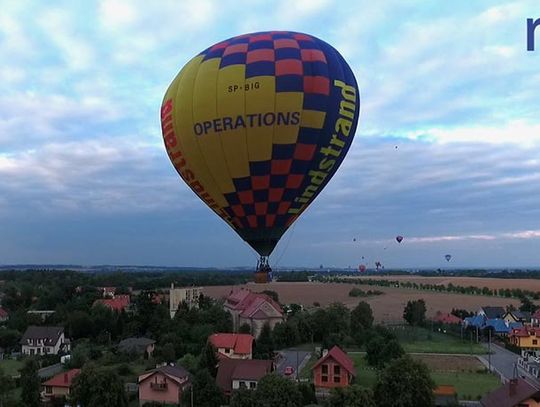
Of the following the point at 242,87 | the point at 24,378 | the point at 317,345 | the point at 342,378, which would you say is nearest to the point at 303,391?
the point at 342,378

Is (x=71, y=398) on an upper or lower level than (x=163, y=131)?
lower

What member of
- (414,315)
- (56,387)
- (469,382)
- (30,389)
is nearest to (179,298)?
(414,315)

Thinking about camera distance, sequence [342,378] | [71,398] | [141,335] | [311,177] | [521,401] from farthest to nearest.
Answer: [141,335], [342,378], [71,398], [521,401], [311,177]

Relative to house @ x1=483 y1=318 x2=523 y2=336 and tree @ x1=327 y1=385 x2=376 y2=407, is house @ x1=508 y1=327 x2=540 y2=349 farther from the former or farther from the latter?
tree @ x1=327 y1=385 x2=376 y2=407

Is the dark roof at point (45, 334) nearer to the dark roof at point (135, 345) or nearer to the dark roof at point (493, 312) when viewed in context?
the dark roof at point (135, 345)

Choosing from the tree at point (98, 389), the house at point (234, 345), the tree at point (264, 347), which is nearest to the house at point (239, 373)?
the tree at point (98, 389)

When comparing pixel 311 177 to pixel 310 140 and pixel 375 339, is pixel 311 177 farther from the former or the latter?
pixel 375 339
